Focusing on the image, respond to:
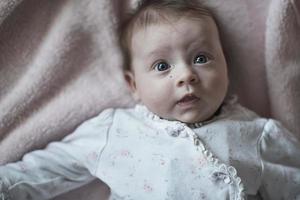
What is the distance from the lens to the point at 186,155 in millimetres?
1131

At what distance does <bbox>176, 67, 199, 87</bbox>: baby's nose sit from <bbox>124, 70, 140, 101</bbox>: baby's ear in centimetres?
15

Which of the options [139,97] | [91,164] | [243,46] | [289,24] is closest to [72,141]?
[91,164]

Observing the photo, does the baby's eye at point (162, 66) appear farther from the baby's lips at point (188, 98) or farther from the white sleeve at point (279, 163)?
the white sleeve at point (279, 163)

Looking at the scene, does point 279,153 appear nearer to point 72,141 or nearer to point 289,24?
point 289,24

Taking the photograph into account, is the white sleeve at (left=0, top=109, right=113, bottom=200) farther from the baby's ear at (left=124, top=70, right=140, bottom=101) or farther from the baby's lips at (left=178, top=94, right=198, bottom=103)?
the baby's lips at (left=178, top=94, right=198, bottom=103)

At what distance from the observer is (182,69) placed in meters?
1.12

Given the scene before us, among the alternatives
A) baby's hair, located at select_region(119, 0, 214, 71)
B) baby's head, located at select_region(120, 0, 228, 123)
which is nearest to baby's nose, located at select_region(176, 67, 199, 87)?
baby's head, located at select_region(120, 0, 228, 123)

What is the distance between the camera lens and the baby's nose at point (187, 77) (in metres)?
1.11

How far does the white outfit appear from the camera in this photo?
112cm

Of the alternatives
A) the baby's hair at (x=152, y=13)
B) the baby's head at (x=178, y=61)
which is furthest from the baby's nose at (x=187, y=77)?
the baby's hair at (x=152, y=13)

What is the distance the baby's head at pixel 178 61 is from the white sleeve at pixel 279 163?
5.5 inches

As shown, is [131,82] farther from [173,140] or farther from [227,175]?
[227,175]

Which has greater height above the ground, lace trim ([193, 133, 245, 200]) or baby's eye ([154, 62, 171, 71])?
baby's eye ([154, 62, 171, 71])

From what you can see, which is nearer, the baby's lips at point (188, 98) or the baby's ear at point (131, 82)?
the baby's lips at point (188, 98)
